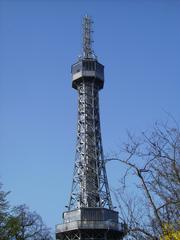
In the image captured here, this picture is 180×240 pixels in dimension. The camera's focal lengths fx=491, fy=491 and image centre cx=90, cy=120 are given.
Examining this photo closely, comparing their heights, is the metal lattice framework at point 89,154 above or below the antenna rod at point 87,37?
below

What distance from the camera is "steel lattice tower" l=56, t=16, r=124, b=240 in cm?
7312

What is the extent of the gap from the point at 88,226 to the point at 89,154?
18.2 m

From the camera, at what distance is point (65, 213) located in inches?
3041

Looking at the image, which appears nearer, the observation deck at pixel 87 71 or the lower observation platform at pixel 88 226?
the lower observation platform at pixel 88 226

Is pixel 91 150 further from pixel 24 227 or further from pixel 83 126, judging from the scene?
pixel 24 227

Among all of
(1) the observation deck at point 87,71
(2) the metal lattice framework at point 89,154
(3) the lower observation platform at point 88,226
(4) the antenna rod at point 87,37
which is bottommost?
(3) the lower observation platform at point 88,226

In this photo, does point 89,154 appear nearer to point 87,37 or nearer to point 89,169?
point 89,169

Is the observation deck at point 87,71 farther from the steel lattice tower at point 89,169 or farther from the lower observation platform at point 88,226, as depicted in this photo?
the lower observation platform at point 88,226

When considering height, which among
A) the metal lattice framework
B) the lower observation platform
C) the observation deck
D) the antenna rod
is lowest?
the lower observation platform

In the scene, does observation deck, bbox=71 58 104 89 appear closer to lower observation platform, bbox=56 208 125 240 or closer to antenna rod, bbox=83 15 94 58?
antenna rod, bbox=83 15 94 58

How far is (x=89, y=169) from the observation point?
8625 cm

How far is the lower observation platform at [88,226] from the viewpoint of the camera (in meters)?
72.4

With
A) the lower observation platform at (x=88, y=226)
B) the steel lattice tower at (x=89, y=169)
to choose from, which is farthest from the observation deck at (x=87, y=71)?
the lower observation platform at (x=88, y=226)

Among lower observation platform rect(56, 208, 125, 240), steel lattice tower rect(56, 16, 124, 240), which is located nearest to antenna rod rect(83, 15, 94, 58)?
steel lattice tower rect(56, 16, 124, 240)
